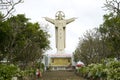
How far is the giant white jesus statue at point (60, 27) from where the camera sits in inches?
3789

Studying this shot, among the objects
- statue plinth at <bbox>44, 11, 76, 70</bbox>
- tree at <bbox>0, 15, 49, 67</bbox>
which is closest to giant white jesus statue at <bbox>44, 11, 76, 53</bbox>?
statue plinth at <bbox>44, 11, 76, 70</bbox>

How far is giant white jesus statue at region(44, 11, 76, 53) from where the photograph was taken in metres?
96.2

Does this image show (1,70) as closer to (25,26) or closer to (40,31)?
(25,26)

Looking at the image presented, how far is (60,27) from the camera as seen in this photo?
318ft

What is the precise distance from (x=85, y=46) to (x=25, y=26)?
27.4 feet

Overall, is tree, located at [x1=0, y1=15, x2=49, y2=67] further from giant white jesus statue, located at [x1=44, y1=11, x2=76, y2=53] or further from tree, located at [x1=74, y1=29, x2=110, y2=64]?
giant white jesus statue, located at [x1=44, y1=11, x2=76, y2=53]

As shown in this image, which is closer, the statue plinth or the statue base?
the statue plinth

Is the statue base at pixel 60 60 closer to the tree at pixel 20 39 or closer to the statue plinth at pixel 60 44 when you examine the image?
the statue plinth at pixel 60 44

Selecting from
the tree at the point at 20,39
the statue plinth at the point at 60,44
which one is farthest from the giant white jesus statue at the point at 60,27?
the tree at the point at 20,39

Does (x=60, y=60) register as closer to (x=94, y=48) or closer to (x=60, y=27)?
(x=60, y=27)

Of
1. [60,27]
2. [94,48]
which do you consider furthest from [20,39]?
[60,27]

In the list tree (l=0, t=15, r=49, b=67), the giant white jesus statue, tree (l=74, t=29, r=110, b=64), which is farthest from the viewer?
the giant white jesus statue

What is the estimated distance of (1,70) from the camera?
23.0m

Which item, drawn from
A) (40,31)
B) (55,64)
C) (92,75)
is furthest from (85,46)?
(55,64)
